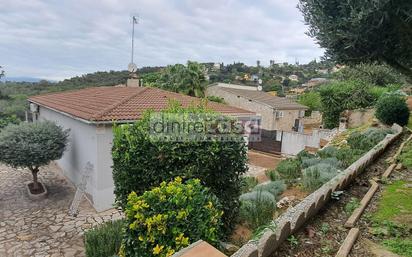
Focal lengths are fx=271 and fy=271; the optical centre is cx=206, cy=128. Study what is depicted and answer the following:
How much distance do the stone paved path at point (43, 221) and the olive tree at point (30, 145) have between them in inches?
43.8

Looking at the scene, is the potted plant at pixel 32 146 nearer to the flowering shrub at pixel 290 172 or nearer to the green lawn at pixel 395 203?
the flowering shrub at pixel 290 172

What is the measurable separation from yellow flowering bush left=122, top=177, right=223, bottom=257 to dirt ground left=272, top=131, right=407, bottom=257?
1.00 metres

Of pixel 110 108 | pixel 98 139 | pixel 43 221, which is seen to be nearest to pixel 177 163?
pixel 98 139

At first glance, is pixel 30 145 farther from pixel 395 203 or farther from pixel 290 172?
pixel 395 203

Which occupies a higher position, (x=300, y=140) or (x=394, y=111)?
(x=394, y=111)

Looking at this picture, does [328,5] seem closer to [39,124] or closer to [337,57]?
[337,57]

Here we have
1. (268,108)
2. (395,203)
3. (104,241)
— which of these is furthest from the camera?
(268,108)

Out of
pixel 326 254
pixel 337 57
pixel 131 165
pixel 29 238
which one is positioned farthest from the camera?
pixel 29 238

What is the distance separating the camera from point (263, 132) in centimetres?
2134

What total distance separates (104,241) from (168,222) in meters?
3.09

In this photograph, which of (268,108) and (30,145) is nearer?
(30,145)

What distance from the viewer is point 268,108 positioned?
27.4 meters

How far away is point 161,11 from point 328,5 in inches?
561

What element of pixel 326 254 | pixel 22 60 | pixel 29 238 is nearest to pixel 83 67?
pixel 22 60
